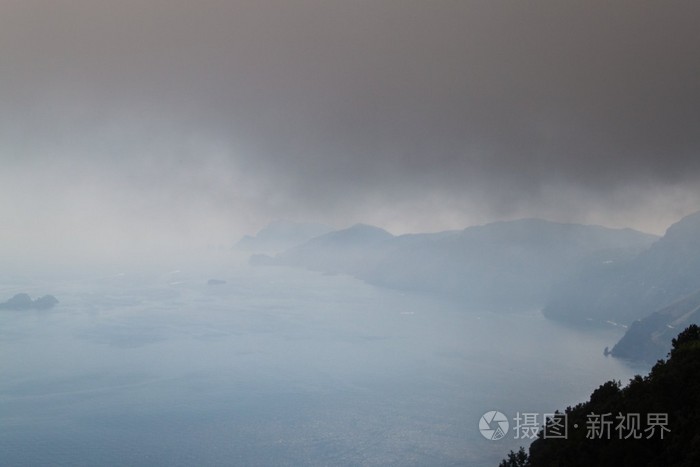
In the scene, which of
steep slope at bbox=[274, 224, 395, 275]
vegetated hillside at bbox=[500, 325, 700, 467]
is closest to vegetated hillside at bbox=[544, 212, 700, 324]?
steep slope at bbox=[274, 224, 395, 275]

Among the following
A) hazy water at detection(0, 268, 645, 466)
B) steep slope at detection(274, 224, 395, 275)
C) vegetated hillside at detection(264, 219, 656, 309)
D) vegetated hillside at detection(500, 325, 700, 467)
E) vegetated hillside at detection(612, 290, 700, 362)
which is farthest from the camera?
steep slope at detection(274, 224, 395, 275)

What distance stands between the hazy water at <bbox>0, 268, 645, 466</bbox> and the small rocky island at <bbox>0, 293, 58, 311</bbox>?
5.80 ft

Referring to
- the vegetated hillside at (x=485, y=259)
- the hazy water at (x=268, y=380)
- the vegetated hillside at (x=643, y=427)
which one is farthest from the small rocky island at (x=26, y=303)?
the vegetated hillside at (x=643, y=427)

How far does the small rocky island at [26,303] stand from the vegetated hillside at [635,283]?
74151 mm

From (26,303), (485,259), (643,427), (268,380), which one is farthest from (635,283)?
(26,303)

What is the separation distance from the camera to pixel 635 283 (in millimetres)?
80812

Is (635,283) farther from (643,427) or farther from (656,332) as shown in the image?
(643,427)

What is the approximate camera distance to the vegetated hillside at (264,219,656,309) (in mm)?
103938

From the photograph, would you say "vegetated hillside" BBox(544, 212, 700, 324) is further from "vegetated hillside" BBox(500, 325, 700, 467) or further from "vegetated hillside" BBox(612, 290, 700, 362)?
"vegetated hillside" BBox(500, 325, 700, 467)

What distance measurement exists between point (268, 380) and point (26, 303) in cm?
4178

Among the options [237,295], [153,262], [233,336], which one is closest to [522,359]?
[233,336]

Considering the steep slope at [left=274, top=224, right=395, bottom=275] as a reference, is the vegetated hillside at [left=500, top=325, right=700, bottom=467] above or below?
below

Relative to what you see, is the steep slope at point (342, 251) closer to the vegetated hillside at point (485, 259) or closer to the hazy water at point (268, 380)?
the vegetated hillside at point (485, 259)

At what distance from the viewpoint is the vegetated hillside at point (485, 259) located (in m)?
104
